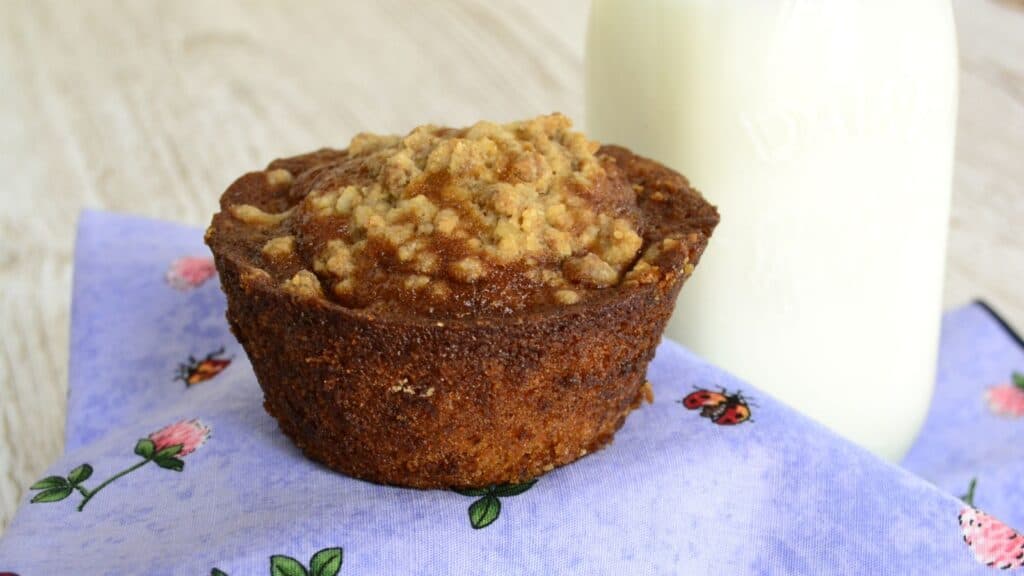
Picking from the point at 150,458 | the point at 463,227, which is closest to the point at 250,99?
the point at 150,458


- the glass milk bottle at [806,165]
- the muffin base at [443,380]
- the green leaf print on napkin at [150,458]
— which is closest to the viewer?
the muffin base at [443,380]

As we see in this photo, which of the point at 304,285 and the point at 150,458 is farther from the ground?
the point at 304,285

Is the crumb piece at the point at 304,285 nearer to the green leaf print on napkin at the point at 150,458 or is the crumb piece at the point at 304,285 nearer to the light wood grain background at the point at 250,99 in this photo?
the green leaf print on napkin at the point at 150,458

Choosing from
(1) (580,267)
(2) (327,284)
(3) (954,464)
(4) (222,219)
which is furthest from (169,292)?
(3) (954,464)

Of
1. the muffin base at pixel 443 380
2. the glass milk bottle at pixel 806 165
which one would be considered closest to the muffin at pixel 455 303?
the muffin base at pixel 443 380

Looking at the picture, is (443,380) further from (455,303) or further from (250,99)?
(250,99)

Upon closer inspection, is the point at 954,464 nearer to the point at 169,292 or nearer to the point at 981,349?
the point at 981,349

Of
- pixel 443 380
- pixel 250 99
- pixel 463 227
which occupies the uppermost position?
pixel 463 227
